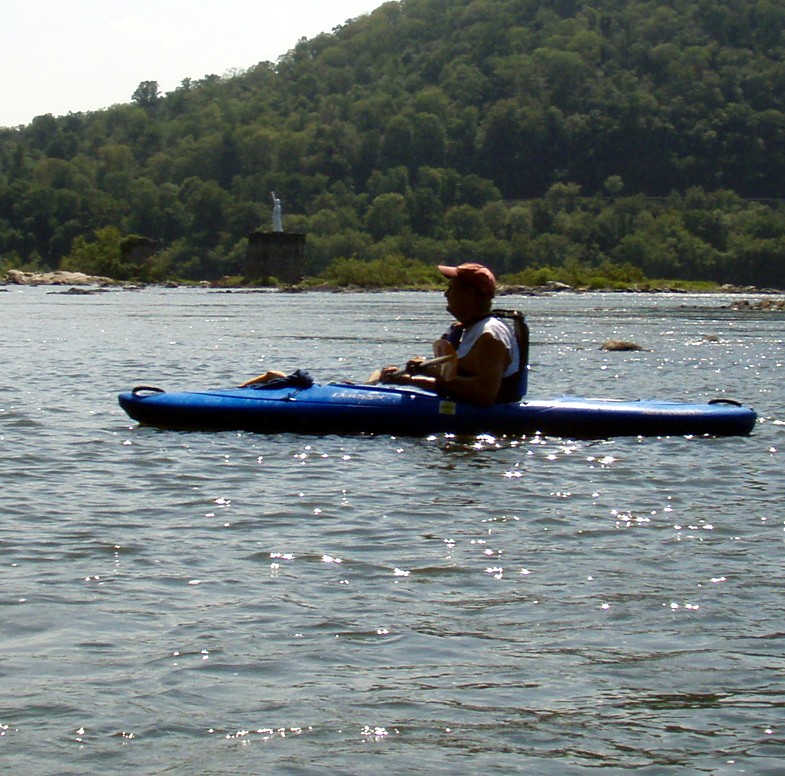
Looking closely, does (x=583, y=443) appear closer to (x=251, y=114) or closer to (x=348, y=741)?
(x=348, y=741)

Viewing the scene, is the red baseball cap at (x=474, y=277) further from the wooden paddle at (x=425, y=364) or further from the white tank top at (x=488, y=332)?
the wooden paddle at (x=425, y=364)

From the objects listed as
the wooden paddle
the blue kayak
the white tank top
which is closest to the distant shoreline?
the wooden paddle

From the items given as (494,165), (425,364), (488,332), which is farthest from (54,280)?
(488,332)

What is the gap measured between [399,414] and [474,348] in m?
0.85

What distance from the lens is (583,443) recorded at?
11.5 meters

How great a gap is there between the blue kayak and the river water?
148 mm

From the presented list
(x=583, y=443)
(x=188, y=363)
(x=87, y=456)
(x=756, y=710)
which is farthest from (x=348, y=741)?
(x=188, y=363)

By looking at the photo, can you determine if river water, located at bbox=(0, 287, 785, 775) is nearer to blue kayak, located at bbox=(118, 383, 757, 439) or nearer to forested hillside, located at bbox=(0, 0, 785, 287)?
blue kayak, located at bbox=(118, 383, 757, 439)

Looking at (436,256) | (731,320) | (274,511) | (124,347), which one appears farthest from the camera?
(436,256)

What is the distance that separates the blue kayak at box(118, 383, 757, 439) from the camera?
37.3 ft

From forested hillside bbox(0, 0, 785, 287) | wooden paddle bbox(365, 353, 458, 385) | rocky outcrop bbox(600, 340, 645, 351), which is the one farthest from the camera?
forested hillside bbox(0, 0, 785, 287)

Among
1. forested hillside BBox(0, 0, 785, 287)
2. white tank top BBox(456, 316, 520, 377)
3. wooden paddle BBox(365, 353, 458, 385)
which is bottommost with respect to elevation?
wooden paddle BBox(365, 353, 458, 385)

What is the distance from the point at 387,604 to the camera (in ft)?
19.9

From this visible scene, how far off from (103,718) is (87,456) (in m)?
6.04
